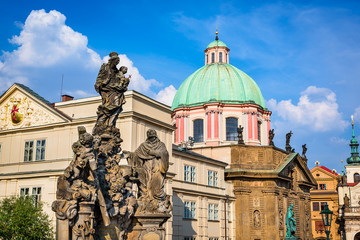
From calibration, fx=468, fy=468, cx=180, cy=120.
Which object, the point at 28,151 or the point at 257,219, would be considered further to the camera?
the point at 257,219

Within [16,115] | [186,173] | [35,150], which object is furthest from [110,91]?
[186,173]

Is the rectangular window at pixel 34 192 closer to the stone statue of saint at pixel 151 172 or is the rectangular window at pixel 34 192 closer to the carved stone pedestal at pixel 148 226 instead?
the stone statue of saint at pixel 151 172

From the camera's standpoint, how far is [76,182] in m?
9.07

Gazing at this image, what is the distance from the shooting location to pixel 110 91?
1167cm

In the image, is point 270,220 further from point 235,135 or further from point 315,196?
point 315,196

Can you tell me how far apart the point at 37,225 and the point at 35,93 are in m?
13.2

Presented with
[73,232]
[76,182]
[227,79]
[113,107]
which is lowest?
[73,232]

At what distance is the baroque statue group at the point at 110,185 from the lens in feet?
29.5

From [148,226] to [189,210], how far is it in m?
30.8

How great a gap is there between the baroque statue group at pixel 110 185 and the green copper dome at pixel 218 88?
151ft

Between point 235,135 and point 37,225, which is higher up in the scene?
point 235,135

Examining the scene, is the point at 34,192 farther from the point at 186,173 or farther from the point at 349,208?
the point at 349,208

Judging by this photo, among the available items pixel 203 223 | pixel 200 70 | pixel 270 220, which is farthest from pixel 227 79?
pixel 203 223

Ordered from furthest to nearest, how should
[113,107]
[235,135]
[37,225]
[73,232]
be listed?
1. [235,135]
2. [37,225]
3. [113,107]
4. [73,232]
